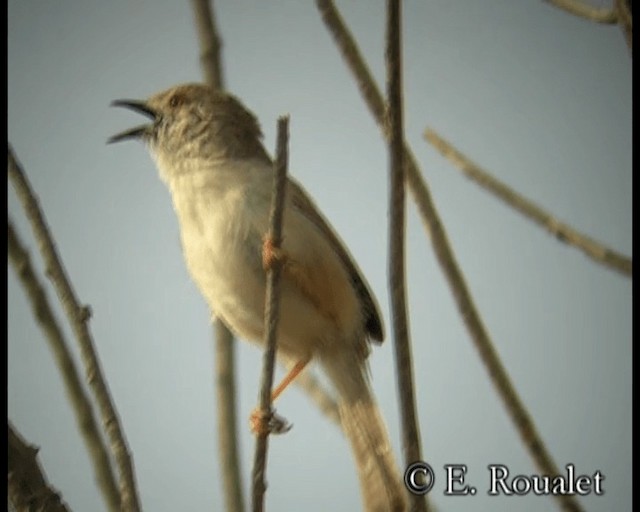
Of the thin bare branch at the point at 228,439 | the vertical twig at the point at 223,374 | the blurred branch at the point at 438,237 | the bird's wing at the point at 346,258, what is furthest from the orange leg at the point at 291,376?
the blurred branch at the point at 438,237

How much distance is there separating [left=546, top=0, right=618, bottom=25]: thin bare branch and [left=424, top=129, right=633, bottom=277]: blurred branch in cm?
66

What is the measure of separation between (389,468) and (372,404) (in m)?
0.36

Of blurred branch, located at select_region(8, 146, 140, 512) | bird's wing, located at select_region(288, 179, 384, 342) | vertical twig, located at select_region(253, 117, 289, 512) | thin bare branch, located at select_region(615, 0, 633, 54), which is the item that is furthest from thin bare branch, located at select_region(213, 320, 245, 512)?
thin bare branch, located at select_region(615, 0, 633, 54)

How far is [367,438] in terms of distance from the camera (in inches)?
145

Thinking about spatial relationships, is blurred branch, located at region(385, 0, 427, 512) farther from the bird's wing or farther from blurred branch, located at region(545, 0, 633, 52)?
the bird's wing

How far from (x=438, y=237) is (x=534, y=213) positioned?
464 mm

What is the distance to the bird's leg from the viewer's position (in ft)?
7.63

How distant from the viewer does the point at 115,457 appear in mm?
2279

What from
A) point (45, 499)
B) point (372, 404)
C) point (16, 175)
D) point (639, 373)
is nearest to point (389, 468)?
point (372, 404)

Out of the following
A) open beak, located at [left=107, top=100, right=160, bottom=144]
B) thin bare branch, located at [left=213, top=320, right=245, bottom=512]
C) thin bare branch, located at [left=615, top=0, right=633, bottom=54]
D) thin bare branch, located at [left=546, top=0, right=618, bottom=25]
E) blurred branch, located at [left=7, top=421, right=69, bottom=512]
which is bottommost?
blurred branch, located at [left=7, top=421, right=69, bottom=512]

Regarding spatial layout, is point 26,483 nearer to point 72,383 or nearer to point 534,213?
point 72,383

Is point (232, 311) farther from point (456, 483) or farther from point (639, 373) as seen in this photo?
point (639, 373)

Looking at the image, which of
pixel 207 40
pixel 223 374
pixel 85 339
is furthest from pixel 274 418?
pixel 207 40

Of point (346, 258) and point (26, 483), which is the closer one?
point (26, 483)
